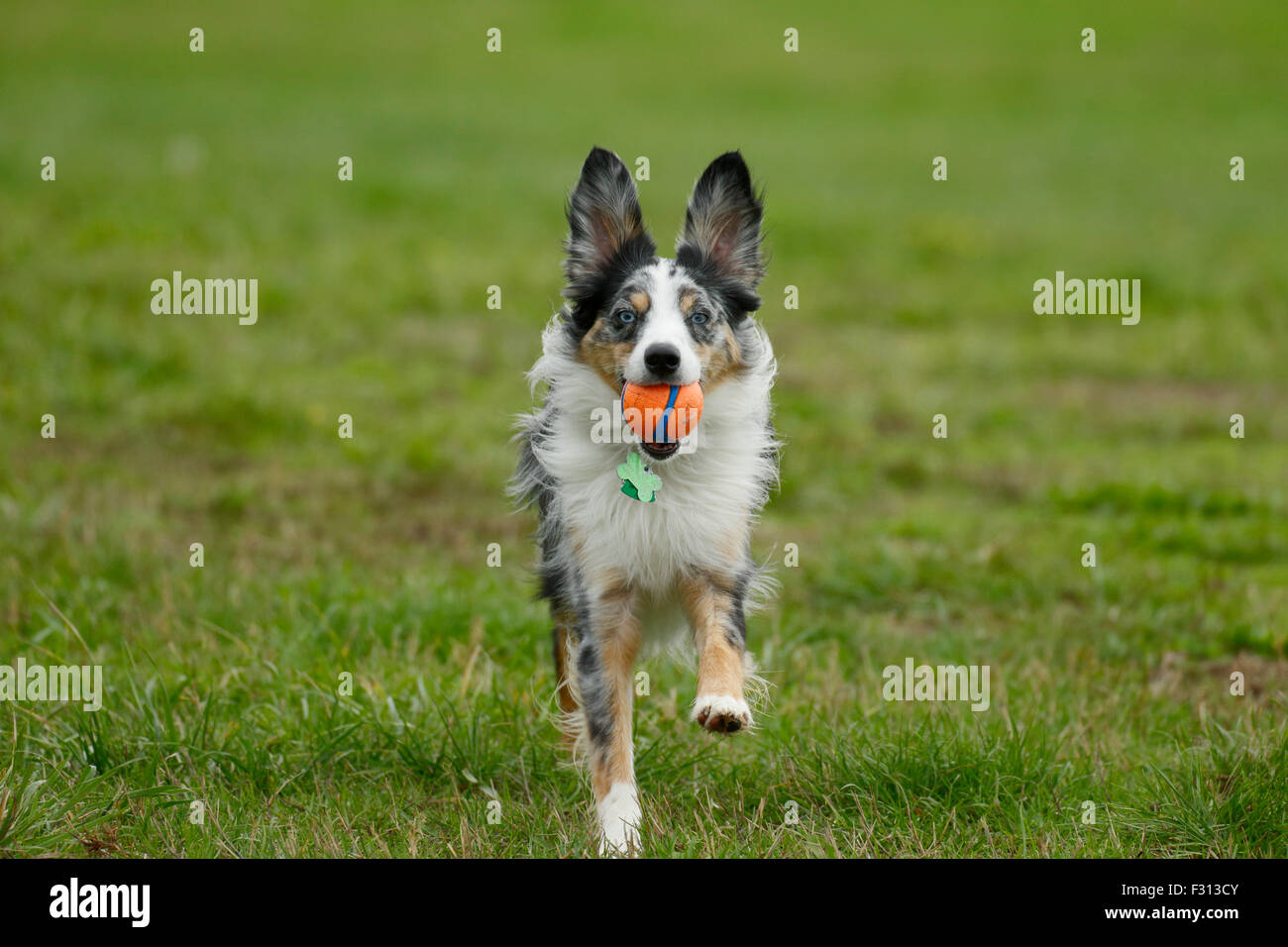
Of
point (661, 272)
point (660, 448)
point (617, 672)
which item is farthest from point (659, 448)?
point (617, 672)

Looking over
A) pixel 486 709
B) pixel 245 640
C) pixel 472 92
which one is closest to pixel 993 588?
pixel 486 709

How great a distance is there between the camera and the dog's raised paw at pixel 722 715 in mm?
4363

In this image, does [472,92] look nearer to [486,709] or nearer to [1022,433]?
[1022,433]

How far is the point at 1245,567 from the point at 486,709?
4814 millimetres

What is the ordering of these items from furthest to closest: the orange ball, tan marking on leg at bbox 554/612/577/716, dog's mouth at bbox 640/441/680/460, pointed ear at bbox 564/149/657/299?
tan marking on leg at bbox 554/612/577/716 → pointed ear at bbox 564/149/657/299 → dog's mouth at bbox 640/441/680/460 → the orange ball

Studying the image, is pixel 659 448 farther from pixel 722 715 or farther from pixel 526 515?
pixel 526 515

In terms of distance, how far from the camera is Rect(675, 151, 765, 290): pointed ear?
5.19 meters

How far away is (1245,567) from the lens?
323 inches

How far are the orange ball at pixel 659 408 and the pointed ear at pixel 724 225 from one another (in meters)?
0.64

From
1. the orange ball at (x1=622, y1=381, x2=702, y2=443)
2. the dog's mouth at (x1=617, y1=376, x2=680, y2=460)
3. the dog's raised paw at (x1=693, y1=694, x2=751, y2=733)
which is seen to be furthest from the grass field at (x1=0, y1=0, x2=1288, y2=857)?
the orange ball at (x1=622, y1=381, x2=702, y2=443)

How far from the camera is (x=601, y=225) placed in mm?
5195

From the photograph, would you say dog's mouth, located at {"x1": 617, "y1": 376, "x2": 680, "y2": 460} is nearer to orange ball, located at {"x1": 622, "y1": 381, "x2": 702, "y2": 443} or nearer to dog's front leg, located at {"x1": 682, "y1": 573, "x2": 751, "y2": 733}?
orange ball, located at {"x1": 622, "y1": 381, "x2": 702, "y2": 443}

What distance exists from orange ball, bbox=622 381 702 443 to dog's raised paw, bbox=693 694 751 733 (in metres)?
0.90

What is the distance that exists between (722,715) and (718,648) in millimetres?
400
